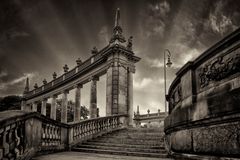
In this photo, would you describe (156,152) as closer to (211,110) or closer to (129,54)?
(211,110)

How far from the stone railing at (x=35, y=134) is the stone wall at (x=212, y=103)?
11.8ft

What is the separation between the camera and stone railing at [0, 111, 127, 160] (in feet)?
13.5

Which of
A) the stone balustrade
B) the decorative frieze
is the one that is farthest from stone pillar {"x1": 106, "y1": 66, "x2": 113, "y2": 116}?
the decorative frieze

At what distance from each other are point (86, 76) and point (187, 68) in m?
15.4

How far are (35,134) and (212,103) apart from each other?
4652 millimetres

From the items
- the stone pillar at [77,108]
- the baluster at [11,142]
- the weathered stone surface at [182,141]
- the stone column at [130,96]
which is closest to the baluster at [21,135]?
the baluster at [11,142]

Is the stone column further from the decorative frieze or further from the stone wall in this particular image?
the decorative frieze

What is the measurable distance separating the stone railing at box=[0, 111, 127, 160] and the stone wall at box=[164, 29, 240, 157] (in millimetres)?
3590

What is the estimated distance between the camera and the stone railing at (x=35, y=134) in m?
4.12

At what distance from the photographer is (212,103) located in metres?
3.25

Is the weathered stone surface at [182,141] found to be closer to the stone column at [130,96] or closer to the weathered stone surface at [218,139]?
the weathered stone surface at [218,139]

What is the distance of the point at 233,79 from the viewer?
3045 mm

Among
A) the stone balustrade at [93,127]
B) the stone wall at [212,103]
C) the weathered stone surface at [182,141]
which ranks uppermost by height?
the stone wall at [212,103]

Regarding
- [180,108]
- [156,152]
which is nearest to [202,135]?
[180,108]
